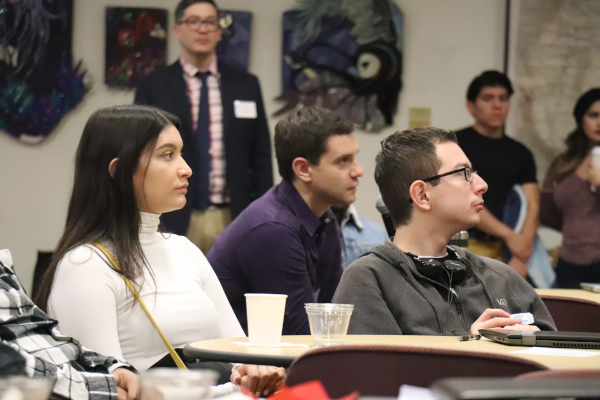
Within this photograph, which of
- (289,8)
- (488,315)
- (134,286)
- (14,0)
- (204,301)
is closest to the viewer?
(488,315)

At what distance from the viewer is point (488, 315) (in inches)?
69.8

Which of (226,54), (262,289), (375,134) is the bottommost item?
(262,289)

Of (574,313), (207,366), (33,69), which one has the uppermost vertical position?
(33,69)

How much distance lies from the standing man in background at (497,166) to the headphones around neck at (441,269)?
2996 mm

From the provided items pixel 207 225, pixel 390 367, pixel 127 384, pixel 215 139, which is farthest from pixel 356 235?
pixel 390 367

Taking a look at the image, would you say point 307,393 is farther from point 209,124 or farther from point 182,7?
point 182,7

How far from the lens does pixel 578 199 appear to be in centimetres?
507

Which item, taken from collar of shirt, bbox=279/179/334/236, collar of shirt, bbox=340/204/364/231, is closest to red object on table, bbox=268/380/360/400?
collar of shirt, bbox=279/179/334/236

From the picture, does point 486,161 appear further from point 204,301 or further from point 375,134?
point 204,301

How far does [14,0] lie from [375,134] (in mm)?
2464

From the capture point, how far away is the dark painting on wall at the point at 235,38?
16.0 feet

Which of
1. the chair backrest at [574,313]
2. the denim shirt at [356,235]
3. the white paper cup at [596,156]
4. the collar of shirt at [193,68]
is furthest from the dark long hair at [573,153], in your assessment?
the chair backrest at [574,313]

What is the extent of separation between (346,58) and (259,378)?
3.50m

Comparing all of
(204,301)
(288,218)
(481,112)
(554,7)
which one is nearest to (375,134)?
(481,112)
